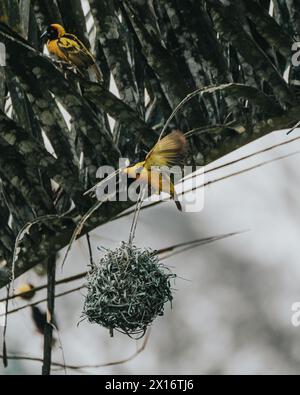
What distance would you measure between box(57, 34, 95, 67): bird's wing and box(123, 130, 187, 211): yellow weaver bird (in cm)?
38

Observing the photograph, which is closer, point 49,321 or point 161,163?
point 161,163

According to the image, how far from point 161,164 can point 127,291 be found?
0.34 meters

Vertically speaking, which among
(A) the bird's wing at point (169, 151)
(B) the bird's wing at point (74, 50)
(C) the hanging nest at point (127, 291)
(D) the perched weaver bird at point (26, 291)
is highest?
(B) the bird's wing at point (74, 50)

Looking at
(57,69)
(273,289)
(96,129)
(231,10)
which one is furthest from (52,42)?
(273,289)

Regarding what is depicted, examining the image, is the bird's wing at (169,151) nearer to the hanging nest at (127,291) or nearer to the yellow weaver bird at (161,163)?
the yellow weaver bird at (161,163)

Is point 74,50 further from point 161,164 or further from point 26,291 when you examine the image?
point 26,291

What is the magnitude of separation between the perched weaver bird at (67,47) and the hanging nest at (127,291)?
1.85 feet

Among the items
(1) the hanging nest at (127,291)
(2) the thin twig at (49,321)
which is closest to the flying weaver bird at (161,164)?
(1) the hanging nest at (127,291)

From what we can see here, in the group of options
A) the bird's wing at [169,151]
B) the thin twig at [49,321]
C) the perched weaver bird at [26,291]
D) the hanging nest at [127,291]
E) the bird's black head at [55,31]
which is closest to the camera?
the bird's wing at [169,151]

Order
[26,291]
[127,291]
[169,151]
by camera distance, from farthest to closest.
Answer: [26,291] → [127,291] → [169,151]

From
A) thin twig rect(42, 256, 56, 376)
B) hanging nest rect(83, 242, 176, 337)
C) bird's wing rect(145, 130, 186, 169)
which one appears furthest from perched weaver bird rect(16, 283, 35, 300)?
bird's wing rect(145, 130, 186, 169)

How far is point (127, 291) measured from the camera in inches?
107

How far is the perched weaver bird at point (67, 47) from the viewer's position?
296cm

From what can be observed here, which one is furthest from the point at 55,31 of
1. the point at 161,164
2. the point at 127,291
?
the point at 127,291
